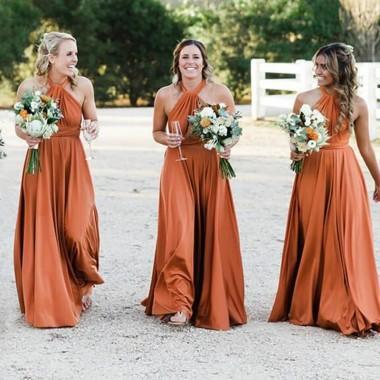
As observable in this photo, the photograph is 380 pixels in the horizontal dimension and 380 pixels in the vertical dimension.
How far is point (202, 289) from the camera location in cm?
671

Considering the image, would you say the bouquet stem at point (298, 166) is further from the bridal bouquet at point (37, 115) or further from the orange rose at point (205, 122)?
the bridal bouquet at point (37, 115)

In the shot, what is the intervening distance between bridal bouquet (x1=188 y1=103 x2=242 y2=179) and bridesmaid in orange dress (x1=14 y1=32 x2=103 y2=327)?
0.80 m

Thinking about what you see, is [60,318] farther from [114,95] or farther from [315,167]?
[114,95]

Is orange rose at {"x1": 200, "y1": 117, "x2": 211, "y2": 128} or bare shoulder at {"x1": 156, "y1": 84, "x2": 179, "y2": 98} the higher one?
bare shoulder at {"x1": 156, "y1": 84, "x2": 179, "y2": 98}

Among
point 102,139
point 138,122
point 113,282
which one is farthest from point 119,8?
point 113,282

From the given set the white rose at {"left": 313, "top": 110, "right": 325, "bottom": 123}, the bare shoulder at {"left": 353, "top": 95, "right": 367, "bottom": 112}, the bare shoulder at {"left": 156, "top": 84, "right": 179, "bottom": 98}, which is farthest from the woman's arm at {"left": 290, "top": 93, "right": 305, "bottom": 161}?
the bare shoulder at {"left": 156, "top": 84, "right": 179, "bottom": 98}

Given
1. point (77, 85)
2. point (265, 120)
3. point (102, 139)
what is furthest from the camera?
point (265, 120)

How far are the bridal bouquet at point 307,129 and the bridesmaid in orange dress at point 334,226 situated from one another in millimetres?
171

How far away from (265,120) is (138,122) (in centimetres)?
284

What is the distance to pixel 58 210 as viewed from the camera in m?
6.81

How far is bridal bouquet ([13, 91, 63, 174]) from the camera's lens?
645 centimetres

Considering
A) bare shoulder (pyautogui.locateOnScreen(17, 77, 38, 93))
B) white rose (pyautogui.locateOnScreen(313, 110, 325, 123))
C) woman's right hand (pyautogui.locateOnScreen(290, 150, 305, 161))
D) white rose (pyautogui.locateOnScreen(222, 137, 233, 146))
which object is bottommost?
woman's right hand (pyautogui.locateOnScreen(290, 150, 305, 161))

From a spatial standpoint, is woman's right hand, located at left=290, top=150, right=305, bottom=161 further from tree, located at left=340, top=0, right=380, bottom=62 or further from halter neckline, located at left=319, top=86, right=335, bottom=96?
tree, located at left=340, top=0, right=380, bottom=62

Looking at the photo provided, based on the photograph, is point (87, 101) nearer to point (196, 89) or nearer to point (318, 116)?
point (196, 89)
